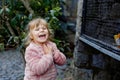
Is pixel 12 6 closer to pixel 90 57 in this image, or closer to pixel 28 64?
pixel 90 57

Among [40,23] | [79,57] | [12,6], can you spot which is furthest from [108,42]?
[12,6]

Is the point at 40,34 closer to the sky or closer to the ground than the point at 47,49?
closer to the sky

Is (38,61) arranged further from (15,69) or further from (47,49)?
(15,69)

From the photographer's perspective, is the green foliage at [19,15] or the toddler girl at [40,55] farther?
the green foliage at [19,15]

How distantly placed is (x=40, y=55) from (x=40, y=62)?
0.09m

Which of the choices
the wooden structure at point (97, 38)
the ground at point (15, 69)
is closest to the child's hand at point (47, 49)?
the wooden structure at point (97, 38)

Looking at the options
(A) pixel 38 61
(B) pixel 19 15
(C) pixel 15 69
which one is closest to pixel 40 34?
(A) pixel 38 61

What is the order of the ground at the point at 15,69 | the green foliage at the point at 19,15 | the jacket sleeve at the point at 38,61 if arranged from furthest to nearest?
the ground at the point at 15,69
the green foliage at the point at 19,15
the jacket sleeve at the point at 38,61

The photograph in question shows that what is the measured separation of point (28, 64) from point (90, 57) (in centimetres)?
158

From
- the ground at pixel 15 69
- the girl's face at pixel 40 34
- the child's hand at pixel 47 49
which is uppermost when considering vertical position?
the girl's face at pixel 40 34

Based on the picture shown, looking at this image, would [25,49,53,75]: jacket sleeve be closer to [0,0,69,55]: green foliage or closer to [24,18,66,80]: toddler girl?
[24,18,66,80]: toddler girl

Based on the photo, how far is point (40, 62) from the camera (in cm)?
254

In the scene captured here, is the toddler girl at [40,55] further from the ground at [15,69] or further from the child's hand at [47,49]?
the ground at [15,69]

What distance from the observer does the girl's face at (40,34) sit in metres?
2.66
